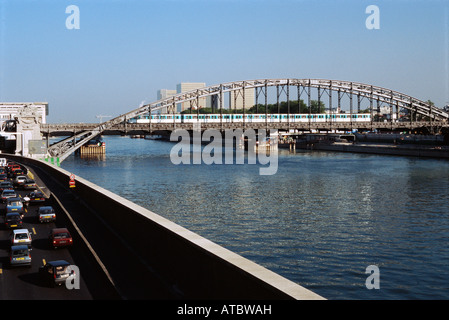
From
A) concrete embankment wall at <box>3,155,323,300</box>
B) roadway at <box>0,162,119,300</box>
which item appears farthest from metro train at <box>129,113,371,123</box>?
concrete embankment wall at <box>3,155,323,300</box>

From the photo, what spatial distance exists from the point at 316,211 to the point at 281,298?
41.9 metres

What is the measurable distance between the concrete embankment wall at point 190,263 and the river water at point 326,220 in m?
9.97

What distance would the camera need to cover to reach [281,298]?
427 inches

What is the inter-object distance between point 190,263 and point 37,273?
1000 cm

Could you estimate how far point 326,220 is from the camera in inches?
1827

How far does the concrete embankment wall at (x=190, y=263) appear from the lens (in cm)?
1174

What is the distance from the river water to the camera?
29.6 meters

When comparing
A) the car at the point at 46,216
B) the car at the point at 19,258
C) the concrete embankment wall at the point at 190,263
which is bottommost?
the car at the point at 19,258

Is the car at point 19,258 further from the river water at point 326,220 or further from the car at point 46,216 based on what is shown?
the river water at point 326,220

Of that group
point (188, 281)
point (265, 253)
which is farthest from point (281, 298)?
point (265, 253)

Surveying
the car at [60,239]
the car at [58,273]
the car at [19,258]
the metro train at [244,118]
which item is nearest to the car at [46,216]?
the car at [60,239]

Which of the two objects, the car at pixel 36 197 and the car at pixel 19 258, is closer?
the car at pixel 19 258

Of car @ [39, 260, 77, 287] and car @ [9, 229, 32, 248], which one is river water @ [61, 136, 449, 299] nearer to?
car @ [39, 260, 77, 287]

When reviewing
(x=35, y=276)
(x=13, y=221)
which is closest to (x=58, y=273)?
(x=35, y=276)
